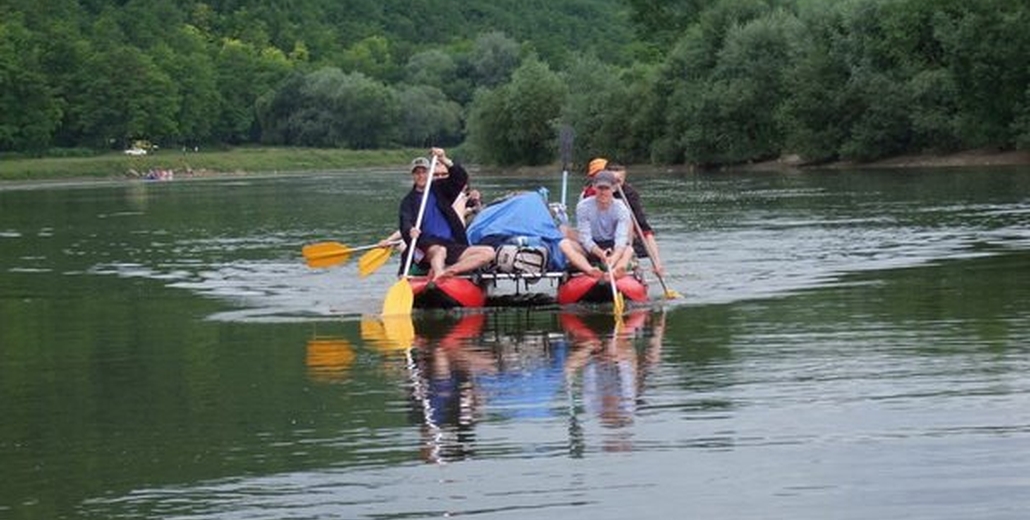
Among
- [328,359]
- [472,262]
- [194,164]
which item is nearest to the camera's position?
[328,359]

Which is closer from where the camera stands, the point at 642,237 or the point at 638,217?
the point at 642,237

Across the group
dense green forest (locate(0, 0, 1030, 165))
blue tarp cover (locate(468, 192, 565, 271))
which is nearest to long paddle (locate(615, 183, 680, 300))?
blue tarp cover (locate(468, 192, 565, 271))

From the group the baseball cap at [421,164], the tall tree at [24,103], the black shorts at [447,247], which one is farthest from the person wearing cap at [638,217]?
the tall tree at [24,103]

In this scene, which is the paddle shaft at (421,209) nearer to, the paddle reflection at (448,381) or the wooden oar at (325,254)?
the paddle reflection at (448,381)

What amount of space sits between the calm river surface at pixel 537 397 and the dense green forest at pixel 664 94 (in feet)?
159

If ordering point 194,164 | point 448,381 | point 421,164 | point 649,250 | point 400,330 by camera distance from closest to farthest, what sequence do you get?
point 448,381
point 400,330
point 421,164
point 649,250
point 194,164

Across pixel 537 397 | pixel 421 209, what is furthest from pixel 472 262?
pixel 537 397

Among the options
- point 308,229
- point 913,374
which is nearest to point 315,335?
point 913,374

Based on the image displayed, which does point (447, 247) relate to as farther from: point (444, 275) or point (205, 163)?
point (205, 163)

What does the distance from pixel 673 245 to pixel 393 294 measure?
1383cm

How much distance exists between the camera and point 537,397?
1444cm

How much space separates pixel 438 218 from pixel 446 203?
7.8 inches

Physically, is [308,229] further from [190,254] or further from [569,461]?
[569,461]

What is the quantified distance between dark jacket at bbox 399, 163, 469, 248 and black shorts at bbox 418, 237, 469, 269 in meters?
0.06
